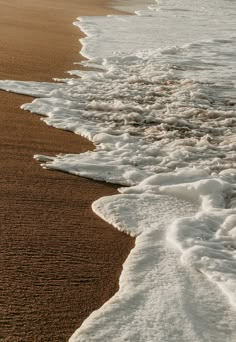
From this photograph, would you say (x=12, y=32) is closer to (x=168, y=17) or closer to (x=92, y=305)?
(x=168, y=17)

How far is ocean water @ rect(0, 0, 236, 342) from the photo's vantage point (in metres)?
2.39

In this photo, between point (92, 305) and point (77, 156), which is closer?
point (92, 305)

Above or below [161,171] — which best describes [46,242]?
below

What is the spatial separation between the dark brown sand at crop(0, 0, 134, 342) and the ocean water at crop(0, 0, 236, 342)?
93mm

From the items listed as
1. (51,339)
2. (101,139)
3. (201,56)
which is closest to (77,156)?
(101,139)

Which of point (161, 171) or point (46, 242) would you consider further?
point (161, 171)

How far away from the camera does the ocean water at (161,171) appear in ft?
7.85

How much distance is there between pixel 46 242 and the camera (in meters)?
2.93

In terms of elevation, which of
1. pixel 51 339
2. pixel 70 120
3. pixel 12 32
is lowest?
pixel 51 339

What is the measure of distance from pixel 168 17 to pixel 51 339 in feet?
46.4

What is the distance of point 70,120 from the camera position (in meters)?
5.18

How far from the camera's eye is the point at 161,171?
13.4 ft

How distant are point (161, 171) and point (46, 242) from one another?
1.37 m

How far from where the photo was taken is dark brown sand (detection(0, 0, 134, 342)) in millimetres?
2338
